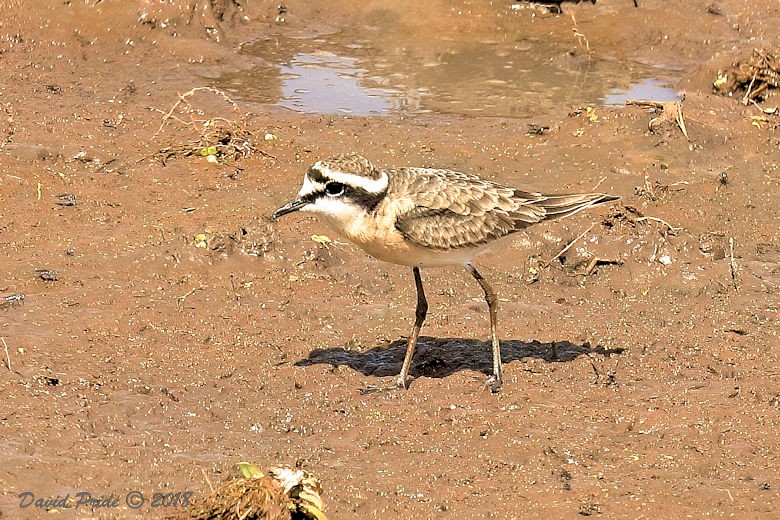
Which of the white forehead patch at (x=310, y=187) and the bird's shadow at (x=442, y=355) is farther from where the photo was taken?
the bird's shadow at (x=442, y=355)

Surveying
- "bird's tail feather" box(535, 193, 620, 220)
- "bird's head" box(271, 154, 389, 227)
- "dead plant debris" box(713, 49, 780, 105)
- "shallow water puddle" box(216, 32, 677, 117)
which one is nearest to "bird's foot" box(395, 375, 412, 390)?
"bird's head" box(271, 154, 389, 227)

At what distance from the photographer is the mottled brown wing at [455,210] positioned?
7527mm

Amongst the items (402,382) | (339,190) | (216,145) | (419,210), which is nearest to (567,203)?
(419,210)

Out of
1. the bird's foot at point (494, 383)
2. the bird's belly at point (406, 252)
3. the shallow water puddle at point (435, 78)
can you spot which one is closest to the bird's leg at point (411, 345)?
the bird's belly at point (406, 252)

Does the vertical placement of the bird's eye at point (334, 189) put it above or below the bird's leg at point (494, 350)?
above

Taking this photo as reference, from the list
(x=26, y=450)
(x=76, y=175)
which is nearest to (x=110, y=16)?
(x=76, y=175)

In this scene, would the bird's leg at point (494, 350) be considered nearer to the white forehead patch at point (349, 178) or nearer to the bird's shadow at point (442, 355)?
the bird's shadow at point (442, 355)

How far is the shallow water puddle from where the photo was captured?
14617mm

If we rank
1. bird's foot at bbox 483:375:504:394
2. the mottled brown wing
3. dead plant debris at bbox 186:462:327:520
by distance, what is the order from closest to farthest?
dead plant debris at bbox 186:462:327:520 < the mottled brown wing < bird's foot at bbox 483:375:504:394

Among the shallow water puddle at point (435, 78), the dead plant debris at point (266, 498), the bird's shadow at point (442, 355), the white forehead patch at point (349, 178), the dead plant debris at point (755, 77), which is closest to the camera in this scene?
the dead plant debris at point (266, 498)

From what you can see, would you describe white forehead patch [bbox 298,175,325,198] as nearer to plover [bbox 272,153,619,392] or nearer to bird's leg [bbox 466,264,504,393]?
plover [bbox 272,153,619,392]

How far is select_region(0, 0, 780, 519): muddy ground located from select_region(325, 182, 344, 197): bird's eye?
162 cm

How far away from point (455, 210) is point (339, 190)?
1037mm

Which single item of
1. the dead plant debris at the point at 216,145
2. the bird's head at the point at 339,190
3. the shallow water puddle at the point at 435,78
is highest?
the bird's head at the point at 339,190
